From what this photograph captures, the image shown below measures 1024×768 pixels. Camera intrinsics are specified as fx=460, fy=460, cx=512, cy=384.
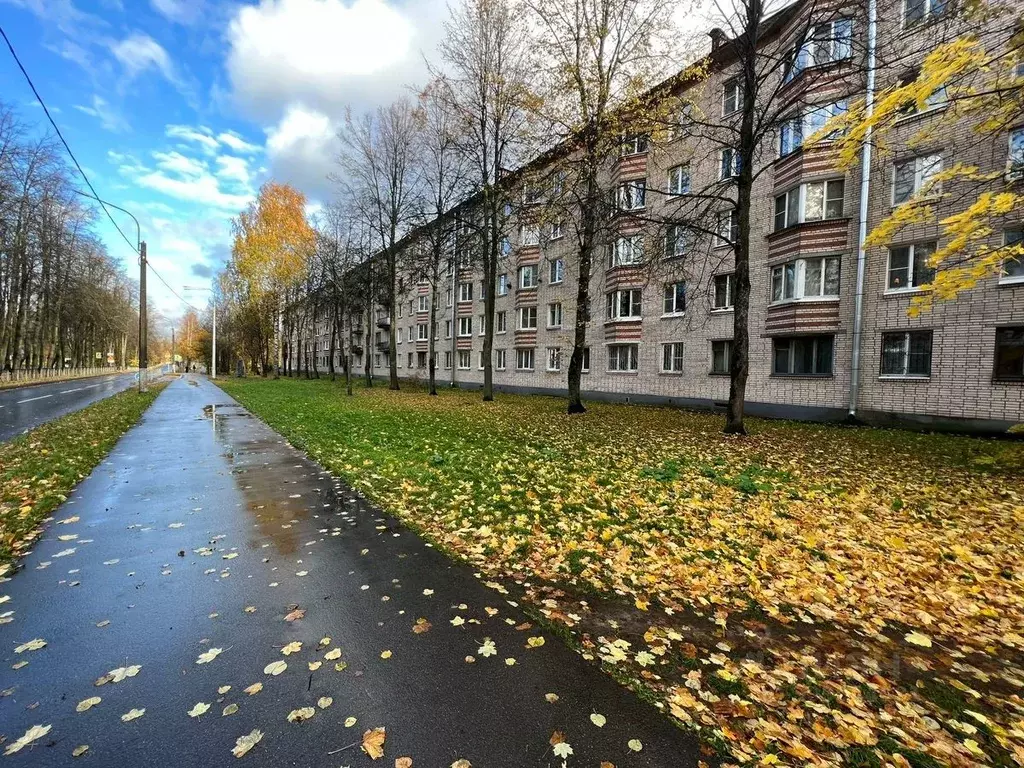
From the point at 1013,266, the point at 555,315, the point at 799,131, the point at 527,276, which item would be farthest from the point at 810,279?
the point at 527,276

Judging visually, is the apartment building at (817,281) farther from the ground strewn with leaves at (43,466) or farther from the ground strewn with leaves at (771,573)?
the ground strewn with leaves at (43,466)

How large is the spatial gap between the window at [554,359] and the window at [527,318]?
218 cm

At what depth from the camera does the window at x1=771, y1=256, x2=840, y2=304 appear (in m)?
16.3

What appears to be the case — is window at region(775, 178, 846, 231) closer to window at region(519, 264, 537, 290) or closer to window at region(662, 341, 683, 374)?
window at region(662, 341, 683, 374)

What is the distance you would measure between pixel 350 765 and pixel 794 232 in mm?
19614

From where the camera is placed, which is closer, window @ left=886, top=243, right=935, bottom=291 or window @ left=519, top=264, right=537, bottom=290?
window @ left=886, top=243, right=935, bottom=291

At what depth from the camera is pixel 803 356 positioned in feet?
57.3

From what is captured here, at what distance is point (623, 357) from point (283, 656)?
881 inches

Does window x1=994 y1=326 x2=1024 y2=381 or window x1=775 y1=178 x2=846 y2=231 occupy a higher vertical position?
window x1=775 y1=178 x2=846 y2=231

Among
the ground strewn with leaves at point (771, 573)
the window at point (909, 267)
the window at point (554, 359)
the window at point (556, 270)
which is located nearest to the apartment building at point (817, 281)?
the window at point (909, 267)

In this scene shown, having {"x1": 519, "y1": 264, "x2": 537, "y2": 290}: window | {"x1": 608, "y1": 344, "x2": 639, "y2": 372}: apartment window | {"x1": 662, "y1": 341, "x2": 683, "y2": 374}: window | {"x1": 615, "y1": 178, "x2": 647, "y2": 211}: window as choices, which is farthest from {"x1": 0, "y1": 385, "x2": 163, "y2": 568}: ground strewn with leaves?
{"x1": 519, "y1": 264, "x2": 537, "y2": 290}: window

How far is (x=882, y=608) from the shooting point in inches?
151

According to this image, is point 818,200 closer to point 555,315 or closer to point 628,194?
point 628,194

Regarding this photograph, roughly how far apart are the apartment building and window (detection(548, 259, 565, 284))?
108 inches
